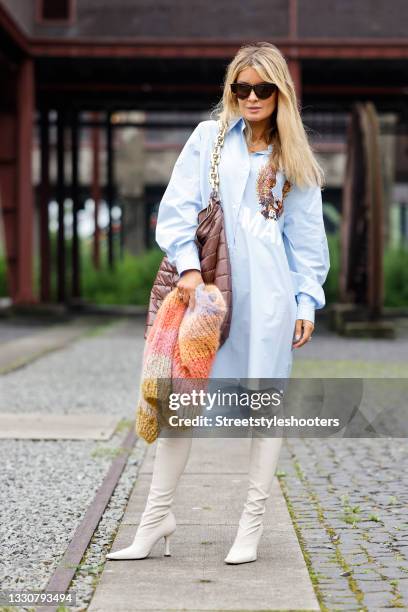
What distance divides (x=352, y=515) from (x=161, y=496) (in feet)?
4.82

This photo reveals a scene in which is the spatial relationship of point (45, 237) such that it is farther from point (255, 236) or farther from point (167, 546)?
point (255, 236)

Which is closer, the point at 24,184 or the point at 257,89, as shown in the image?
the point at 257,89

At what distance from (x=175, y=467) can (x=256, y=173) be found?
1152mm

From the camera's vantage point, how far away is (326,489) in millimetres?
6590

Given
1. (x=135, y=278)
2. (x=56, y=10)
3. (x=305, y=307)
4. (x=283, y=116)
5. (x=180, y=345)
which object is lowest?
(x=135, y=278)

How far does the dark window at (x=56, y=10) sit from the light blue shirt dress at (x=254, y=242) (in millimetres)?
17882

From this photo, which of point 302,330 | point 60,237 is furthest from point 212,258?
point 60,237

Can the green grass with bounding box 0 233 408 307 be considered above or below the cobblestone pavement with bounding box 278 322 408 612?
below

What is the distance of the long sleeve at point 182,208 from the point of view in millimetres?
4586

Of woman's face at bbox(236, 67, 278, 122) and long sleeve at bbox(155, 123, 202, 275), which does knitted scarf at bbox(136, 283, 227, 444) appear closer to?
long sleeve at bbox(155, 123, 202, 275)

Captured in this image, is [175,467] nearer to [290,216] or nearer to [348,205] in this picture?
[290,216]

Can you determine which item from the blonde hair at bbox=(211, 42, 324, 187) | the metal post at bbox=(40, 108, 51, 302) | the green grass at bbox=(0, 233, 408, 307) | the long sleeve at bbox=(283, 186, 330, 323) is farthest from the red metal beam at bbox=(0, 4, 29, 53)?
the long sleeve at bbox=(283, 186, 330, 323)

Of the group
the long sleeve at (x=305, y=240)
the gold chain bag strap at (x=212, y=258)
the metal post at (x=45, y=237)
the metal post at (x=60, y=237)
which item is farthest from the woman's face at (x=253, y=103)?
the metal post at (x=60, y=237)

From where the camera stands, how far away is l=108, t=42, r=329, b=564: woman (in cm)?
459
